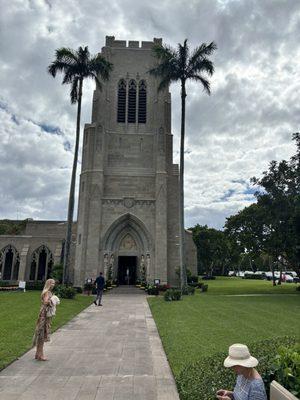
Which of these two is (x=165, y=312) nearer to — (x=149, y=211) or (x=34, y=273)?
(x=149, y=211)

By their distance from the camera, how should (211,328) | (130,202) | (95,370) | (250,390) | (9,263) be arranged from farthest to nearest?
(9,263) < (130,202) < (211,328) < (95,370) < (250,390)

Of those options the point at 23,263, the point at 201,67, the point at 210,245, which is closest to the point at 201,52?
the point at 201,67

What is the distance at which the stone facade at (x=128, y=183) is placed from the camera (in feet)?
104

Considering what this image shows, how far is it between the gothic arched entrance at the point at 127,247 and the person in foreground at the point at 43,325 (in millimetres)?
24330

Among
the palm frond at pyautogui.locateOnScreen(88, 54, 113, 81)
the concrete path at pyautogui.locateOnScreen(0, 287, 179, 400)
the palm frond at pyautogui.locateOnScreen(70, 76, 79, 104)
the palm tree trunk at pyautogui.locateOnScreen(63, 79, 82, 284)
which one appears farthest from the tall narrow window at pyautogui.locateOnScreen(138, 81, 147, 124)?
the concrete path at pyautogui.locateOnScreen(0, 287, 179, 400)

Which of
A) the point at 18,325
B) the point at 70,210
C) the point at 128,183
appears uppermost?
the point at 128,183

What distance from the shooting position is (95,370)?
6.56 metres

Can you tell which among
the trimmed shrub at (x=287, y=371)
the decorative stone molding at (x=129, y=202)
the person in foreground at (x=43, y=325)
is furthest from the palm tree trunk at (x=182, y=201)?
the trimmed shrub at (x=287, y=371)

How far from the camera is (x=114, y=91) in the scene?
3666 centimetres

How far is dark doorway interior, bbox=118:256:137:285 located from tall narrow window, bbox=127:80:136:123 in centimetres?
1487

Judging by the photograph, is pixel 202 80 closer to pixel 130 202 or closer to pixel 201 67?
pixel 201 67

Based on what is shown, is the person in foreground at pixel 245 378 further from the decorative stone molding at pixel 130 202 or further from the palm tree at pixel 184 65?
the decorative stone molding at pixel 130 202

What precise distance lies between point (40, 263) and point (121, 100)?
2148 cm

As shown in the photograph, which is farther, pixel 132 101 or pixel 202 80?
pixel 132 101
